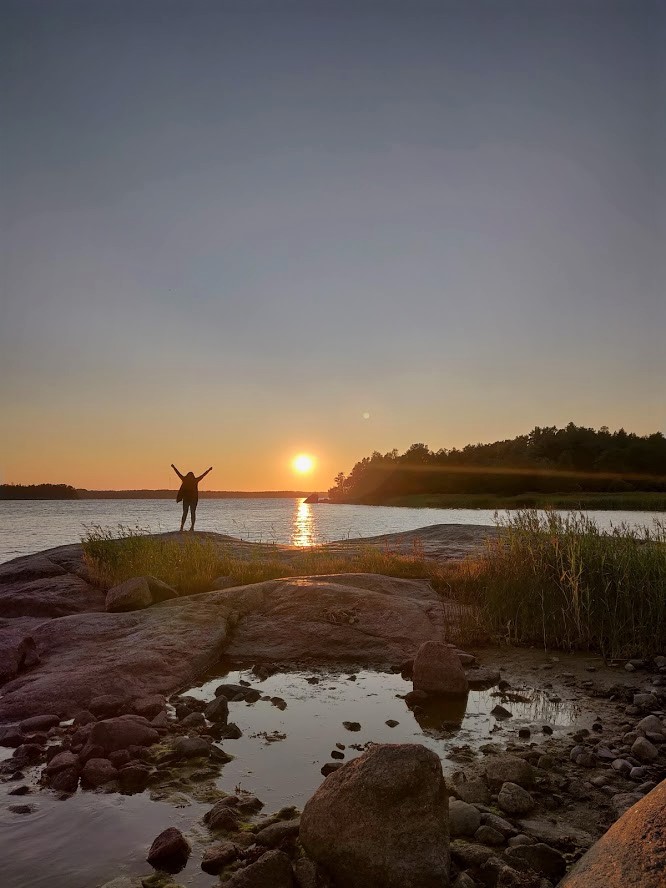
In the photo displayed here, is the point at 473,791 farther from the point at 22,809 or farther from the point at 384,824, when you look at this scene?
the point at 22,809

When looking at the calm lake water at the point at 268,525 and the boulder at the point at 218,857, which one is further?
the calm lake water at the point at 268,525

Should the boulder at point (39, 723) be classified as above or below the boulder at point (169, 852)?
below

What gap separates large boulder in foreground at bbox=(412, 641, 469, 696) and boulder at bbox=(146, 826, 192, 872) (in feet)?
13.5

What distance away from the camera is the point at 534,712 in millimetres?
6824

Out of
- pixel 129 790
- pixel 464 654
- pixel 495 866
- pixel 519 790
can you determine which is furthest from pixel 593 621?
pixel 129 790

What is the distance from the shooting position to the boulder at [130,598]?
35.1 feet

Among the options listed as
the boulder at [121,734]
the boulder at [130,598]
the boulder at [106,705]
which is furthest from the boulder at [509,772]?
the boulder at [130,598]

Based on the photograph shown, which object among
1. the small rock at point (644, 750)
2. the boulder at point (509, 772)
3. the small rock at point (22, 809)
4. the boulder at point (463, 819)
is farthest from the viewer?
the small rock at point (644, 750)

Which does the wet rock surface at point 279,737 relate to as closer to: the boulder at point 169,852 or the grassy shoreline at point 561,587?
the boulder at point 169,852

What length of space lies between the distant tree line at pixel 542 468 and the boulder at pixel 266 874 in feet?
170

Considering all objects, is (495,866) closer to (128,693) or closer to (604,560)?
(128,693)

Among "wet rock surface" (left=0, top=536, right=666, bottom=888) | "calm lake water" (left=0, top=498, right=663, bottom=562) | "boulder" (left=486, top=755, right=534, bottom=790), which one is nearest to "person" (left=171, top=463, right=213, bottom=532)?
"calm lake water" (left=0, top=498, right=663, bottom=562)

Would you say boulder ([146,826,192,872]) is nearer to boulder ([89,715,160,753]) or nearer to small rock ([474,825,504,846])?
boulder ([89,715,160,753])

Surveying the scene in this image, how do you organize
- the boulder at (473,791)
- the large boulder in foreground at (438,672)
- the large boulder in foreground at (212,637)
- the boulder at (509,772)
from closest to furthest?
the boulder at (473,791)
the boulder at (509,772)
the large boulder in foreground at (212,637)
the large boulder in foreground at (438,672)
